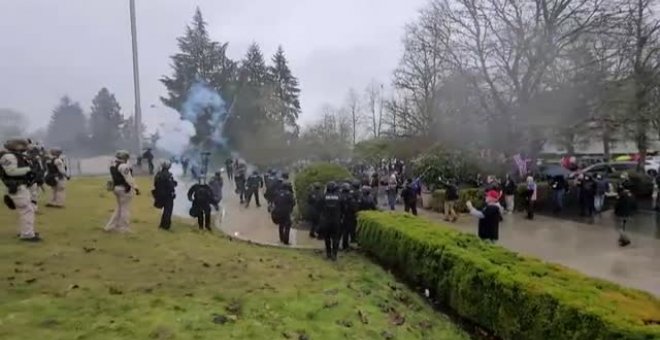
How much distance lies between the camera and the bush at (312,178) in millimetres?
17438

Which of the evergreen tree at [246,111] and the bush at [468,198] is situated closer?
the bush at [468,198]

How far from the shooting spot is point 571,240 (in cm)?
1509

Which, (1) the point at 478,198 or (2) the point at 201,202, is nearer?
(2) the point at 201,202

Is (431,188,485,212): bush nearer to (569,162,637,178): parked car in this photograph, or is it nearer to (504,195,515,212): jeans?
(504,195,515,212): jeans

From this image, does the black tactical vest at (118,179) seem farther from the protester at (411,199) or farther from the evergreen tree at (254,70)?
the evergreen tree at (254,70)

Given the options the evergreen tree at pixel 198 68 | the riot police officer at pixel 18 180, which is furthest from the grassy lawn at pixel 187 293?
the evergreen tree at pixel 198 68

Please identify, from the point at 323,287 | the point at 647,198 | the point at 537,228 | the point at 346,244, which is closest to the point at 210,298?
the point at 323,287

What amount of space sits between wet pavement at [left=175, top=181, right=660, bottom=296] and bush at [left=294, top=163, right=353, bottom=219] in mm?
1101

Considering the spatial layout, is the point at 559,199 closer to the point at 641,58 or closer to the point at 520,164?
the point at 520,164

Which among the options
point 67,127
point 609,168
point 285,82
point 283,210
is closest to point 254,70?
point 285,82

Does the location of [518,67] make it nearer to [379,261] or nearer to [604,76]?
[604,76]

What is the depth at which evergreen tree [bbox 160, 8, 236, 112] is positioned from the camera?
165 ft

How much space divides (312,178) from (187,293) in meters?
10.6

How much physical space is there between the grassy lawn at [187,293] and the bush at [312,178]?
5.76m
